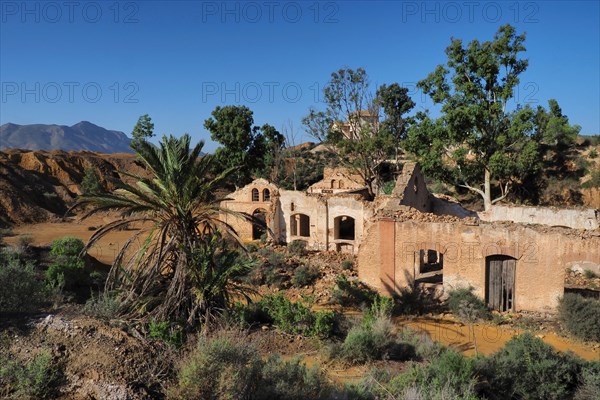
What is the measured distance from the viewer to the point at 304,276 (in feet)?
59.5

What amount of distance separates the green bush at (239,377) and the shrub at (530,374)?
353 centimetres

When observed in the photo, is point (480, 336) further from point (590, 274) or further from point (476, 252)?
point (590, 274)

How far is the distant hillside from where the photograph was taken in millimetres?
122125

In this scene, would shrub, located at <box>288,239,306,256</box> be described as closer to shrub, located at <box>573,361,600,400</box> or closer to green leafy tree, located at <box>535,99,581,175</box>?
shrub, located at <box>573,361,600,400</box>

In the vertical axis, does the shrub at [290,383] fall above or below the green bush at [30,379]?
below

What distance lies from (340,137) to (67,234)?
20476 mm

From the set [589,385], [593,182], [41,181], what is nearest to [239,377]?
[589,385]

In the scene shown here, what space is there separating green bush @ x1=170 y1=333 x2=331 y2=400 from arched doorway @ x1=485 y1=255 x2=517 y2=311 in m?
9.31

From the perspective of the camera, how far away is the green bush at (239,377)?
578cm

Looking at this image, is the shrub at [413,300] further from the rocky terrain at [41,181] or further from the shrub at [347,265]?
the rocky terrain at [41,181]

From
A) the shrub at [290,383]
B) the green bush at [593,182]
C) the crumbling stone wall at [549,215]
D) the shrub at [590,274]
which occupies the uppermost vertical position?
the green bush at [593,182]

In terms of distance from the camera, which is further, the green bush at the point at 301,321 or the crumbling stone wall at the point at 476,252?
the crumbling stone wall at the point at 476,252

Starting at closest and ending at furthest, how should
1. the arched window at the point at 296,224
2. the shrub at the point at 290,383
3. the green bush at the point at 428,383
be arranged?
the shrub at the point at 290,383 < the green bush at the point at 428,383 < the arched window at the point at 296,224

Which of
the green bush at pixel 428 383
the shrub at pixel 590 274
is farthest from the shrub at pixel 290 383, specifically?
the shrub at pixel 590 274
